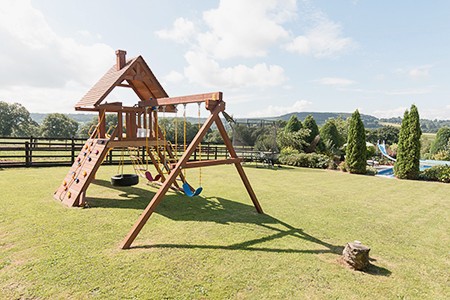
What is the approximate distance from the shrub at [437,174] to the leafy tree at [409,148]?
28 centimetres

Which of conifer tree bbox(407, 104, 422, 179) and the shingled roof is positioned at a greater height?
the shingled roof

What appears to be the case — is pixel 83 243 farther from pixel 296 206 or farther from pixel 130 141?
pixel 296 206

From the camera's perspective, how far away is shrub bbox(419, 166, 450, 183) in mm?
10344

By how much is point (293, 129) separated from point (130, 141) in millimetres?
14719

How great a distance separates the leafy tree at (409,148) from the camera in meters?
11.1

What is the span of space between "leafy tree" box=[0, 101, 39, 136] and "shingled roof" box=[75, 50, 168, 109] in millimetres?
59619

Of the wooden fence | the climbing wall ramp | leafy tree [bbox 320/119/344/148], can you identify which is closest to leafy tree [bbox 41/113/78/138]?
the wooden fence

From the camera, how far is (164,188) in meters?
3.95

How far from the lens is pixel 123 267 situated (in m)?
3.05

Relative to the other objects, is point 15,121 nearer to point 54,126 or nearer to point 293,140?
point 54,126

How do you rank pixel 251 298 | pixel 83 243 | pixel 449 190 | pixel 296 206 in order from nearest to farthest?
pixel 251 298 → pixel 83 243 → pixel 296 206 → pixel 449 190

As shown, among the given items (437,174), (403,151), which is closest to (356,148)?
(403,151)

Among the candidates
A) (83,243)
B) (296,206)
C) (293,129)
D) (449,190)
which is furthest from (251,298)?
(293,129)

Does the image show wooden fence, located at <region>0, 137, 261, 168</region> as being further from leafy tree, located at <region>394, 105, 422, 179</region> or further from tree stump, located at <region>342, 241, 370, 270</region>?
leafy tree, located at <region>394, 105, 422, 179</region>
